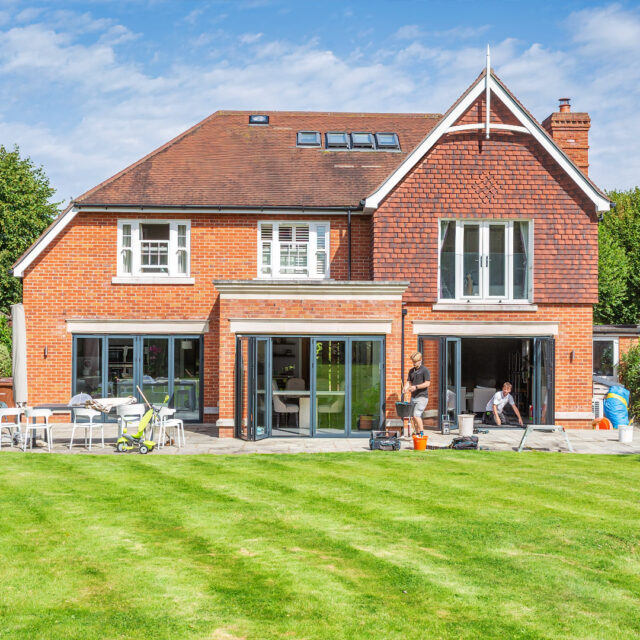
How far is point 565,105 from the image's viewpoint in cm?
2086

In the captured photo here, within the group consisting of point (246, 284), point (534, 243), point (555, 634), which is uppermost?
point (534, 243)

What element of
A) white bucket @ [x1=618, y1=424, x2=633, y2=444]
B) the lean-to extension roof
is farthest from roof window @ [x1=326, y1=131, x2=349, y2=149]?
white bucket @ [x1=618, y1=424, x2=633, y2=444]

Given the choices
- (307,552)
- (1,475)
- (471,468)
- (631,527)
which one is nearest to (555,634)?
(307,552)

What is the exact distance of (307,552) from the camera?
7.57 meters

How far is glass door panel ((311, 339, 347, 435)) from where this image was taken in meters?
16.6

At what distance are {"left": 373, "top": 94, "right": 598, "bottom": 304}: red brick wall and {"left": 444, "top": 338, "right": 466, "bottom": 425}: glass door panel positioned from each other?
132 centimetres

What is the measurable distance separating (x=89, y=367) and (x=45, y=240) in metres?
3.56

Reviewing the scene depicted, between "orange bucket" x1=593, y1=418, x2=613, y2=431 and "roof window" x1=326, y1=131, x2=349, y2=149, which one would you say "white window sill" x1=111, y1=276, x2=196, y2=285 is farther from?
"orange bucket" x1=593, y1=418, x2=613, y2=431

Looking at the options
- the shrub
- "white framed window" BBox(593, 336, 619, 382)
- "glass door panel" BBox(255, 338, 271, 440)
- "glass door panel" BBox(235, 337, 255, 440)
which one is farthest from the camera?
"white framed window" BBox(593, 336, 619, 382)

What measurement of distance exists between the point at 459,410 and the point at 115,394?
9084 mm

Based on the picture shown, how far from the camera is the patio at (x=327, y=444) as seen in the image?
48.6 feet

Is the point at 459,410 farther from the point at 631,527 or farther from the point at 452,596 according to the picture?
the point at 452,596

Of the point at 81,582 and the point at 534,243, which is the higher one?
the point at 534,243

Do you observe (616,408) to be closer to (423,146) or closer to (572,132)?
(572,132)
